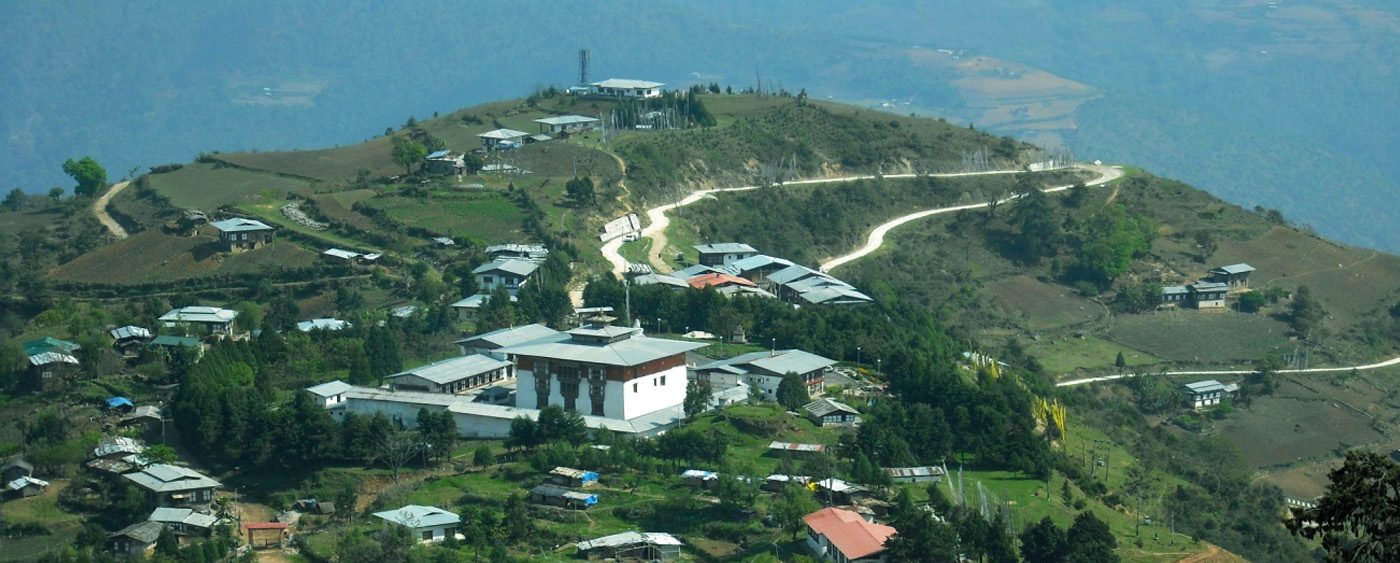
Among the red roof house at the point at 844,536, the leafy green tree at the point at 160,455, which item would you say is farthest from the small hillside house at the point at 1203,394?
the leafy green tree at the point at 160,455

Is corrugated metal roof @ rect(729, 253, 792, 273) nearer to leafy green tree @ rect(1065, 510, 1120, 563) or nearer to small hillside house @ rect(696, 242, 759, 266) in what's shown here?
small hillside house @ rect(696, 242, 759, 266)

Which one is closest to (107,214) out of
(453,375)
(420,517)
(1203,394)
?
(453,375)

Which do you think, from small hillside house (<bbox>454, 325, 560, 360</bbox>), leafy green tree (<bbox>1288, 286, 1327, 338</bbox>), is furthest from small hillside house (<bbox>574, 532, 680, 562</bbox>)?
leafy green tree (<bbox>1288, 286, 1327, 338</bbox>)

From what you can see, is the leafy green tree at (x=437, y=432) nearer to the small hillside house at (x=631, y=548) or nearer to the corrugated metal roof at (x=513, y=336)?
the small hillside house at (x=631, y=548)

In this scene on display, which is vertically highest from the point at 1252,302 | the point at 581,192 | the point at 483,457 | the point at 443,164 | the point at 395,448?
the point at 443,164

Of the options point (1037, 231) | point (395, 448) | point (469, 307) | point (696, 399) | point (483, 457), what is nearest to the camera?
point (483, 457)

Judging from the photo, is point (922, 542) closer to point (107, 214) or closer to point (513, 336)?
point (513, 336)
